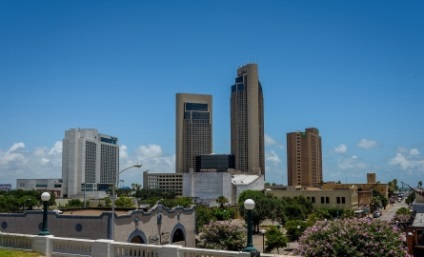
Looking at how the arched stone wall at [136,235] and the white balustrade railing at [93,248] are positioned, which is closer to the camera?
the white balustrade railing at [93,248]

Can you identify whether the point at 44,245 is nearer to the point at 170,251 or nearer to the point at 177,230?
the point at 170,251

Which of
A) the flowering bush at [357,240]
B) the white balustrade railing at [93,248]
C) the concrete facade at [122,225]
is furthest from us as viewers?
the concrete facade at [122,225]

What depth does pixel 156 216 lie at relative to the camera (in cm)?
4178

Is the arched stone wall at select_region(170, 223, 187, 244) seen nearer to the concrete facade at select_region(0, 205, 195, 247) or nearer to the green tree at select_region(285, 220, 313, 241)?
the concrete facade at select_region(0, 205, 195, 247)

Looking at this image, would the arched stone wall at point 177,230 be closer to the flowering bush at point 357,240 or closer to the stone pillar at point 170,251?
the flowering bush at point 357,240

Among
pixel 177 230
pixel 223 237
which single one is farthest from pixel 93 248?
pixel 223 237

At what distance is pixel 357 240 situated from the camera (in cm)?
2436

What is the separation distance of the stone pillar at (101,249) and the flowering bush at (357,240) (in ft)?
34.5

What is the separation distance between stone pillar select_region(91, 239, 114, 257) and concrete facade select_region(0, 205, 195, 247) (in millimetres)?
16368

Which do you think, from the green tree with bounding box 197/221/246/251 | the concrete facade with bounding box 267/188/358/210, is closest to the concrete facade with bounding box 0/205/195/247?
the green tree with bounding box 197/221/246/251

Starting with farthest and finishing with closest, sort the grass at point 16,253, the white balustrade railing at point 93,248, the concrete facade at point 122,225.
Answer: the concrete facade at point 122,225 → the grass at point 16,253 → the white balustrade railing at point 93,248

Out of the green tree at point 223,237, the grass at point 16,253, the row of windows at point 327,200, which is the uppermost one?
the grass at point 16,253

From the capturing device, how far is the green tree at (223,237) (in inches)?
1905

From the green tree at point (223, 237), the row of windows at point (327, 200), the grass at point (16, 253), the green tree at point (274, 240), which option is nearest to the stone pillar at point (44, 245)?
the grass at point (16, 253)
